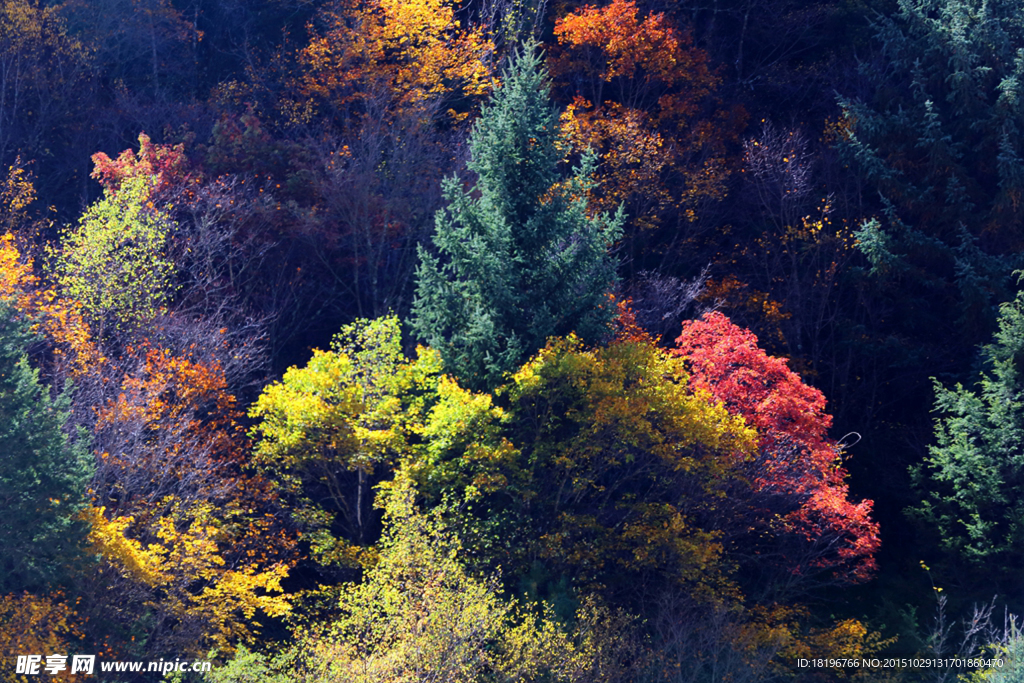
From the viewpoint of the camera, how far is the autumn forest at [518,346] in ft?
54.6

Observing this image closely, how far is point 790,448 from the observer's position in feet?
61.7

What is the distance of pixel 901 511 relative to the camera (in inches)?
861

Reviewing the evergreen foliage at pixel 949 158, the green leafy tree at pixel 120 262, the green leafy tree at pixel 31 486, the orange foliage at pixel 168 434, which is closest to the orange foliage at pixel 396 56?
the green leafy tree at pixel 120 262

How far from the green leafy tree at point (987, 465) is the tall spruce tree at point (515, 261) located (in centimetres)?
772

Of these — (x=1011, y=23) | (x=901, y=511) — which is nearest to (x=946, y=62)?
(x=1011, y=23)

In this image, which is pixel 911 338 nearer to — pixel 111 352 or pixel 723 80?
pixel 723 80

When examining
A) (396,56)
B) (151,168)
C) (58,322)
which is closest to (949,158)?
(396,56)

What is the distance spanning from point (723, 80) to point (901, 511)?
40.5 feet

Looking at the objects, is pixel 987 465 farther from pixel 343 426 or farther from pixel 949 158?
pixel 343 426

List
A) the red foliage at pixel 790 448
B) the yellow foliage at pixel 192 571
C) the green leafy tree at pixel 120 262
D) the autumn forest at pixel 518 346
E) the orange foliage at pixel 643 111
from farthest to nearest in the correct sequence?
the orange foliage at pixel 643 111 < the green leafy tree at pixel 120 262 < the red foliage at pixel 790 448 < the autumn forest at pixel 518 346 < the yellow foliage at pixel 192 571

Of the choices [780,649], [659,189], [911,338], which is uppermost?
[659,189]

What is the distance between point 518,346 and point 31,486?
26.4 feet

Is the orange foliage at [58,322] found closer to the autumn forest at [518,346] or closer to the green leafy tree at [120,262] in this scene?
the autumn forest at [518,346]

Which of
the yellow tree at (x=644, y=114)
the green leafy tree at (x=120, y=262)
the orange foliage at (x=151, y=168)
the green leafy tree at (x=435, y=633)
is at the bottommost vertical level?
the green leafy tree at (x=435, y=633)
